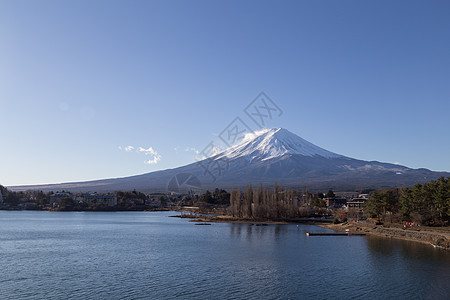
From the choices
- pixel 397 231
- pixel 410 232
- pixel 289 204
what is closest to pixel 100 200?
pixel 289 204

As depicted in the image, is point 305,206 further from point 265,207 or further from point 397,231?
point 397,231

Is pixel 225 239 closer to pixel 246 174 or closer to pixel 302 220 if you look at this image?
pixel 302 220

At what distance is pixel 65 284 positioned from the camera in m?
19.1

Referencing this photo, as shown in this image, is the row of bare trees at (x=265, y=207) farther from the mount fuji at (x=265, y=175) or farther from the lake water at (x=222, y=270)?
the mount fuji at (x=265, y=175)

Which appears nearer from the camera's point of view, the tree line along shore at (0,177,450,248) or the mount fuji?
the tree line along shore at (0,177,450,248)

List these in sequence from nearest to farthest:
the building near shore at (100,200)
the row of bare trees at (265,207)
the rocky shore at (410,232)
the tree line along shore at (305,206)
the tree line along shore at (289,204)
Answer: the rocky shore at (410,232)
the tree line along shore at (305,206)
the tree line along shore at (289,204)
the row of bare trees at (265,207)
the building near shore at (100,200)

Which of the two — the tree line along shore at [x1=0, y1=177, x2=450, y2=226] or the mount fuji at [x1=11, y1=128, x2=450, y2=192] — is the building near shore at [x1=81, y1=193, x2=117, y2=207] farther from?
the mount fuji at [x1=11, y1=128, x2=450, y2=192]

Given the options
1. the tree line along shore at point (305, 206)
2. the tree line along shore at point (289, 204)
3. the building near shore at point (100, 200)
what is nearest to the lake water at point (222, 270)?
the tree line along shore at point (305, 206)

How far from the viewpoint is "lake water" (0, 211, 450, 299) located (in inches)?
714

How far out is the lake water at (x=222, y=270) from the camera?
18125 mm

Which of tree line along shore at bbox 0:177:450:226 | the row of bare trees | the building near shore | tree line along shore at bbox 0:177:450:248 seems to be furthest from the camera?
the building near shore

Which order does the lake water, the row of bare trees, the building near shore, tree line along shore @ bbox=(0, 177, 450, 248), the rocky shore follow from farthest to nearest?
the building near shore < the row of bare trees < tree line along shore @ bbox=(0, 177, 450, 248) < the rocky shore < the lake water

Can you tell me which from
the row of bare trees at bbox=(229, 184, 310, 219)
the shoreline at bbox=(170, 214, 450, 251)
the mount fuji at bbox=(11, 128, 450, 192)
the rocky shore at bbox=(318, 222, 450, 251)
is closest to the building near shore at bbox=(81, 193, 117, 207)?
the mount fuji at bbox=(11, 128, 450, 192)

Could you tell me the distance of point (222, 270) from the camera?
74.7ft
